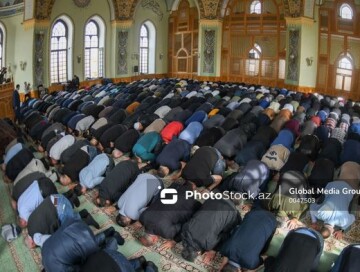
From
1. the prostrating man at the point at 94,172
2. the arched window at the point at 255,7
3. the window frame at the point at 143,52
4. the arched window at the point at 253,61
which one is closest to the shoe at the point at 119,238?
the prostrating man at the point at 94,172

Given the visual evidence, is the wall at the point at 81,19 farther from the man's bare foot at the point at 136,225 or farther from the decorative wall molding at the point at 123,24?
the man's bare foot at the point at 136,225

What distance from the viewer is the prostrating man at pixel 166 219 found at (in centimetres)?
482

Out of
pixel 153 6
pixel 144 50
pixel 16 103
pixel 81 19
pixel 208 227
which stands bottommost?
pixel 208 227

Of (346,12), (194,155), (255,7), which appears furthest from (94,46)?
(194,155)

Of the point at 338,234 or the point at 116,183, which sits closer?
the point at 338,234

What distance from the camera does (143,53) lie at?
Result: 20859 millimetres

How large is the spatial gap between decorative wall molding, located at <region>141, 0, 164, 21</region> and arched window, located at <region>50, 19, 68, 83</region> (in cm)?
485

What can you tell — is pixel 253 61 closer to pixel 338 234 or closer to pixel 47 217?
pixel 338 234

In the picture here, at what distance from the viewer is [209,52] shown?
19.2 meters

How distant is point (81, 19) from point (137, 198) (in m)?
14.1

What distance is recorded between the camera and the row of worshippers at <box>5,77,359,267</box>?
5035 mm

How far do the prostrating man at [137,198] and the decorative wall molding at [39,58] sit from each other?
11487 mm

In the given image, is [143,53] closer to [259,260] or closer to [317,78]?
[317,78]

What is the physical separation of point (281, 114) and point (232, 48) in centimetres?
1041
